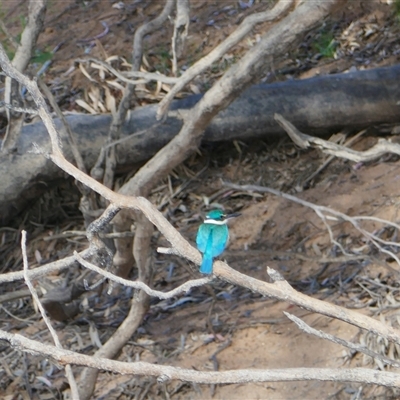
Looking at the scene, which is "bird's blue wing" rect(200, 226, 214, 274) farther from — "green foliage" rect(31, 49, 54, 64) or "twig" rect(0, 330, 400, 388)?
"green foliage" rect(31, 49, 54, 64)

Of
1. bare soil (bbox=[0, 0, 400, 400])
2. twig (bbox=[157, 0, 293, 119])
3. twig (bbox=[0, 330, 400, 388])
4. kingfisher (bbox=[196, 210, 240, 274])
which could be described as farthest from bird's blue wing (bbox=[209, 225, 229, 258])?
twig (bbox=[157, 0, 293, 119])

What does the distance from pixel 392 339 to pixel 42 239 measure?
3.70 m

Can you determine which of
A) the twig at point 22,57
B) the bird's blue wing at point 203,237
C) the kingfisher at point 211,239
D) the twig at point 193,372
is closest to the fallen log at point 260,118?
the twig at point 22,57

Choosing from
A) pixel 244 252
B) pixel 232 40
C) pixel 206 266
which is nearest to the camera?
pixel 206 266

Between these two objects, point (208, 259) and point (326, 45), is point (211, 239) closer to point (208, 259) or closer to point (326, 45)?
point (208, 259)

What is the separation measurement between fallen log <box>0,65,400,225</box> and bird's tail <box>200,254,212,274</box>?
9.66 feet

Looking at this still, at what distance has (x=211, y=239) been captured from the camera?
3066 millimetres

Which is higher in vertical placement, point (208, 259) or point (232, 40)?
point (208, 259)

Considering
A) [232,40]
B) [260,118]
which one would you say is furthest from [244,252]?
[260,118]

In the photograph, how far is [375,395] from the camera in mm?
3773

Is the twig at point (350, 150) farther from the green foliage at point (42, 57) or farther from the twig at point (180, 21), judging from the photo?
the green foliage at point (42, 57)

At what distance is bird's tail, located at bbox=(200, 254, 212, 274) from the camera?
2.73 meters

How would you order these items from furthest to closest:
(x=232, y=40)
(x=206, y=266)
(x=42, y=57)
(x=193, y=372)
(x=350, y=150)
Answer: (x=42, y=57) < (x=232, y=40) < (x=350, y=150) < (x=206, y=266) < (x=193, y=372)

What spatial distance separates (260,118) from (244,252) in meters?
1.39
